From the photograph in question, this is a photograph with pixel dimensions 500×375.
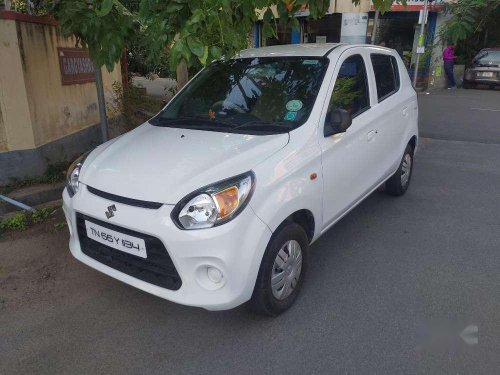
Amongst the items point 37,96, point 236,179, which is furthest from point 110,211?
point 37,96

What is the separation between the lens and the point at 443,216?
4.75 meters

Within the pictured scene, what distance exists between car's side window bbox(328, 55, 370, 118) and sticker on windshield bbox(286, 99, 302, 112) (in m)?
0.23

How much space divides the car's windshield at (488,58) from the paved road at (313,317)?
1529 centimetres

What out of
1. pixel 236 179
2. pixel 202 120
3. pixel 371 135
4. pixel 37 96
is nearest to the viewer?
pixel 236 179

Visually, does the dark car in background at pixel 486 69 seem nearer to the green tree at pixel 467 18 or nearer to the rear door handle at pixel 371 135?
the green tree at pixel 467 18

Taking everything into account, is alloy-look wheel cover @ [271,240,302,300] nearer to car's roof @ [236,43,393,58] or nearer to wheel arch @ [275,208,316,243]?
wheel arch @ [275,208,316,243]

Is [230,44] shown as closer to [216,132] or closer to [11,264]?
[216,132]

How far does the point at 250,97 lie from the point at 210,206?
134 cm

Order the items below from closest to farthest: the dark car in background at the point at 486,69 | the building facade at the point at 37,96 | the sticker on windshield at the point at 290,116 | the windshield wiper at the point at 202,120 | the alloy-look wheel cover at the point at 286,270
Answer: the alloy-look wheel cover at the point at 286,270, the sticker on windshield at the point at 290,116, the windshield wiper at the point at 202,120, the building facade at the point at 37,96, the dark car in background at the point at 486,69

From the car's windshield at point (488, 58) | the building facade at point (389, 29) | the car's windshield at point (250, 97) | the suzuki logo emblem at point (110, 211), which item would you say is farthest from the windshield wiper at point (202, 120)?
the car's windshield at point (488, 58)

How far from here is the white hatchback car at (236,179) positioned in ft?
8.39

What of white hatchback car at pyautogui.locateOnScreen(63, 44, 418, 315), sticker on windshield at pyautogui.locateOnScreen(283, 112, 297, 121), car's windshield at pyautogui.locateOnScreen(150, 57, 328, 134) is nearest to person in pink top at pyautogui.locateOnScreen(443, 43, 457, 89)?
white hatchback car at pyautogui.locateOnScreen(63, 44, 418, 315)

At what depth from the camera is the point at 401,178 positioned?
5.16m

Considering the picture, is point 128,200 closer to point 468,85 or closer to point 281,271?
point 281,271
